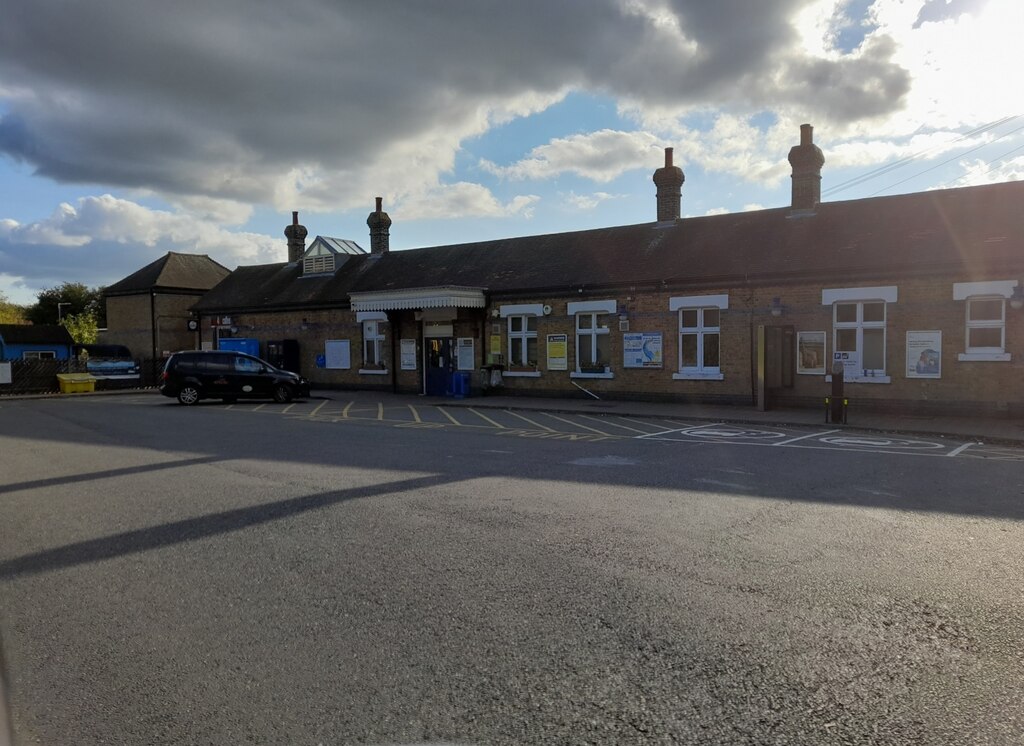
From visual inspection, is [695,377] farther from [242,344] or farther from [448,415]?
[242,344]

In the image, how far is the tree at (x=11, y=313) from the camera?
246 feet

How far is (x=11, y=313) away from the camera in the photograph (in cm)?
7894

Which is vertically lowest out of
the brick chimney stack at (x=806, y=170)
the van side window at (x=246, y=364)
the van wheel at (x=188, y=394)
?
the van wheel at (x=188, y=394)

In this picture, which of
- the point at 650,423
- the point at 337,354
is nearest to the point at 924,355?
the point at 650,423

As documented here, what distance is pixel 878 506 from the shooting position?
8102 millimetres

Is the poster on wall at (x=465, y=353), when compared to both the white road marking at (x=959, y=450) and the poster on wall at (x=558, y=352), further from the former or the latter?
the white road marking at (x=959, y=450)

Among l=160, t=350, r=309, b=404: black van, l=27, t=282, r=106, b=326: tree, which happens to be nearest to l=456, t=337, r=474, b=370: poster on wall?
l=160, t=350, r=309, b=404: black van

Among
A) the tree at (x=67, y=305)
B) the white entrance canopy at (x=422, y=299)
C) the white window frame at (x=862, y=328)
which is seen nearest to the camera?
the white window frame at (x=862, y=328)

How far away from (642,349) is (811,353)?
192 inches

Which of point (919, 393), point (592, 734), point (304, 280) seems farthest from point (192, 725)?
point (304, 280)

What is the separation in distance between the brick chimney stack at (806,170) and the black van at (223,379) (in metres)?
17.1

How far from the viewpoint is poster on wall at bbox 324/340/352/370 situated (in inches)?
1210

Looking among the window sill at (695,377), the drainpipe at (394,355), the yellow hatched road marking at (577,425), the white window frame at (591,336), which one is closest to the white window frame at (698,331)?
the window sill at (695,377)

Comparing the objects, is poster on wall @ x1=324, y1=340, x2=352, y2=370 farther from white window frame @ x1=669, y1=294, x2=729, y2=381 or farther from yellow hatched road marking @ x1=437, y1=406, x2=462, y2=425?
white window frame @ x1=669, y1=294, x2=729, y2=381
